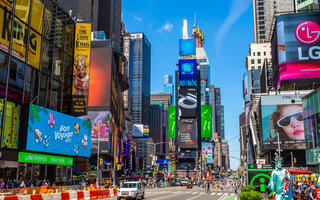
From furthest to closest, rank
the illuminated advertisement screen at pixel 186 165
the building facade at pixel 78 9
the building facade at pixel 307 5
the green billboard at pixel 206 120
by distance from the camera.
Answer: the illuminated advertisement screen at pixel 186 165 < the green billboard at pixel 206 120 < the building facade at pixel 78 9 < the building facade at pixel 307 5

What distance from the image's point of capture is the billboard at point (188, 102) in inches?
7296

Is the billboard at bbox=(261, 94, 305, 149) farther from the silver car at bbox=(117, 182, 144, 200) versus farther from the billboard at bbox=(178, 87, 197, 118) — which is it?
the billboard at bbox=(178, 87, 197, 118)

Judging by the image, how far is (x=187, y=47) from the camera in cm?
19600

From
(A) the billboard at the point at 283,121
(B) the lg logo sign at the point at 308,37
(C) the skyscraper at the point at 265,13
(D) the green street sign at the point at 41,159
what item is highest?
(C) the skyscraper at the point at 265,13

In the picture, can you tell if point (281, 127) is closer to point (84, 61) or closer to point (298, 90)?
point (298, 90)

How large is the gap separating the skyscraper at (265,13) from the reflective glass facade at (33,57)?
146 meters

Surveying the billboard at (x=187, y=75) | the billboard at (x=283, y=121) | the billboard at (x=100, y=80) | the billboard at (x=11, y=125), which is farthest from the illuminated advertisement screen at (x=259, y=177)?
the billboard at (x=187, y=75)

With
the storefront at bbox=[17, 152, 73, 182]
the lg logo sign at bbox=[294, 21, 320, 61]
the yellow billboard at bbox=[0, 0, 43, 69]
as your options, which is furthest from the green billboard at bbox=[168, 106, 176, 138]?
the yellow billboard at bbox=[0, 0, 43, 69]

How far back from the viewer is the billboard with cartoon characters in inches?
1328

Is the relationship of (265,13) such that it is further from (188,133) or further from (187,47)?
(188,133)

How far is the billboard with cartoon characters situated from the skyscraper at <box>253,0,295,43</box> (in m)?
147

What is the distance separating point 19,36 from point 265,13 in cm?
16073

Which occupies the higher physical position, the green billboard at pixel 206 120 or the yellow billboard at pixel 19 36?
the green billboard at pixel 206 120

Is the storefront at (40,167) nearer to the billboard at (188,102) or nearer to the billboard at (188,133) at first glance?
the billboard at (188,102)
